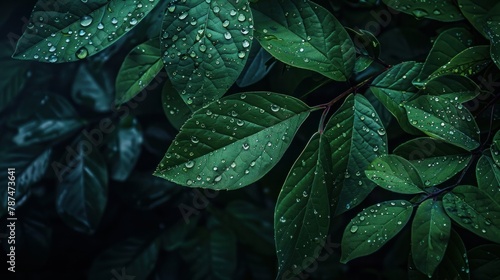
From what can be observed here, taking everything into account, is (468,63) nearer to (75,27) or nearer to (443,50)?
(443,50)

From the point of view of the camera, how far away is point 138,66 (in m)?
A: 0.66

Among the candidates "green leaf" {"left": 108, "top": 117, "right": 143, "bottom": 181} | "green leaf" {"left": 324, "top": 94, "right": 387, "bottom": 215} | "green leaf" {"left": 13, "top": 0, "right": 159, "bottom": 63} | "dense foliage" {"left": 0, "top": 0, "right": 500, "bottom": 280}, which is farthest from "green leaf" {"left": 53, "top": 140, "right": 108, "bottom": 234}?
"green leaf" {"left": 324, "top": 94, "right": 387, "bottom": 215}

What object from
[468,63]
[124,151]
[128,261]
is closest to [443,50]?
[468,63]

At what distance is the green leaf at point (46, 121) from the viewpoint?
949 mm

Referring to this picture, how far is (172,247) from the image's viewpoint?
3.18 ft

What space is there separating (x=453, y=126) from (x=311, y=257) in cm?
21

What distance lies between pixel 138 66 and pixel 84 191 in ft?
1.17

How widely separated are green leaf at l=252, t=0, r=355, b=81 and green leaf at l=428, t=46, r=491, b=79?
4.0 inches

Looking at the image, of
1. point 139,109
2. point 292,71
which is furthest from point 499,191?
point 139,109

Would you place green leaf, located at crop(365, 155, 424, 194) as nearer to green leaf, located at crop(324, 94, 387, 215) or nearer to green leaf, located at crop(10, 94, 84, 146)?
green leaf, located at crop(324, 94, 387, 215)

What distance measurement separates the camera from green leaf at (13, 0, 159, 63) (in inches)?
21.8

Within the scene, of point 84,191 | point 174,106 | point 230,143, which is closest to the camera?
point 230,143

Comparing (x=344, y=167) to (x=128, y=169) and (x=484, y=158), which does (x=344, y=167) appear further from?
(x=128, y=169)

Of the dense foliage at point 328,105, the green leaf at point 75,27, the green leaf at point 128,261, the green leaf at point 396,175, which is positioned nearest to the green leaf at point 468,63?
the dense foliage at point 328,105
